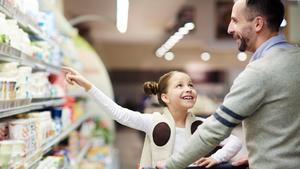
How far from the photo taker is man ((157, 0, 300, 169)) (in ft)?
5.54

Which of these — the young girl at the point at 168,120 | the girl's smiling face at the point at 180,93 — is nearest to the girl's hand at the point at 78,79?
the young girl at the point at 168,120

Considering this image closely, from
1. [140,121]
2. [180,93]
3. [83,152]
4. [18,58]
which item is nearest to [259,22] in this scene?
[180,93]

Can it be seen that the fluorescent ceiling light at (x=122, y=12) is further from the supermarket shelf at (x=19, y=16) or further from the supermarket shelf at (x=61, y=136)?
the supermarket shelf at (x=61, y=136)

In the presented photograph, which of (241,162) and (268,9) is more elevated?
(268,9)

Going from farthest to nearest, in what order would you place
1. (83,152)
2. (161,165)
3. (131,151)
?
(131,151)
(83,152)
(161,165)

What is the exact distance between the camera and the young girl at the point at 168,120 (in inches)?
79.0

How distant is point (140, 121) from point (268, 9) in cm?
84

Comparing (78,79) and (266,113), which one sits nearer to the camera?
(266,113)

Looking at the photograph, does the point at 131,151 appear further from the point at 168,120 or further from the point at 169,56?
Result: the point at 168,120

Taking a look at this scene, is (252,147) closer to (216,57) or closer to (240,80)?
(240,80)

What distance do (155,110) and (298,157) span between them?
2.46 feet

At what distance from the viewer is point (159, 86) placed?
6.83ft

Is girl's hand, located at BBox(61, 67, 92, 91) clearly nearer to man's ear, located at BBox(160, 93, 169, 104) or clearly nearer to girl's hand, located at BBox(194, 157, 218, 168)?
man's ear, located at BBox(160, 93, 169, 104)

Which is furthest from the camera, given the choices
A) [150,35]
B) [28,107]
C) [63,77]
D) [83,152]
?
[150,35]
